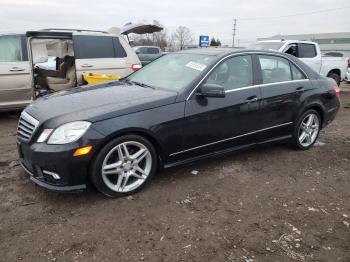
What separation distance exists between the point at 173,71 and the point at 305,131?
2264 mm

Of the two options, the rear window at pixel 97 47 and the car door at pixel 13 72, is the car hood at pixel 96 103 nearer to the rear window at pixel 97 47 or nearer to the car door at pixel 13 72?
the car door at pixel 13 72

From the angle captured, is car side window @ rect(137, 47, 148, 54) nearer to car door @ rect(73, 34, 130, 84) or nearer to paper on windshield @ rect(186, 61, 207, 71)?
car door @ rect(73, 34, 130, 84)

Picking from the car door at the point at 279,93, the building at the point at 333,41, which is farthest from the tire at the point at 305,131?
the building at the point at 333,41

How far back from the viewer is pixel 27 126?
11.4ft

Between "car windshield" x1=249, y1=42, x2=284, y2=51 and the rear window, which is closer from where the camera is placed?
the rear window

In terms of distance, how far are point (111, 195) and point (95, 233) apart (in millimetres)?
577

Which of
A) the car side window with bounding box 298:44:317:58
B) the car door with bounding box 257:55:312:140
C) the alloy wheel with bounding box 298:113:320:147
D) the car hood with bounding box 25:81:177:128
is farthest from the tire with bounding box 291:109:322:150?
the car side window with bounding box 298:44:317:58

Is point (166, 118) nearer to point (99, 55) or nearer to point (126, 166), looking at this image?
point (126, 166)

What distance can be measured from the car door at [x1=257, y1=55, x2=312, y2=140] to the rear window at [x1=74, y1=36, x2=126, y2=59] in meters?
3.89

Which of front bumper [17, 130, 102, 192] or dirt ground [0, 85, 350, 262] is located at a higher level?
front bumper [17, 130, 102, 192]

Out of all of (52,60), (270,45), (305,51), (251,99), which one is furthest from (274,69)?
(305,51)

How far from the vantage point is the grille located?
335cm

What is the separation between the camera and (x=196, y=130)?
151 inches

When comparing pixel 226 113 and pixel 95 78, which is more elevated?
pixel 95 78
